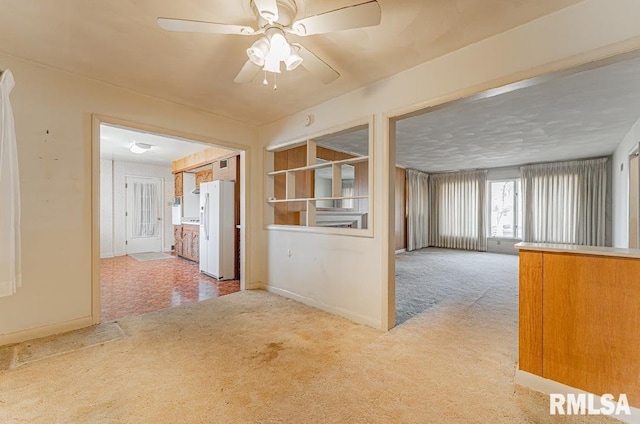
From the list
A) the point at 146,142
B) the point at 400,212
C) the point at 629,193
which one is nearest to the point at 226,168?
the point at 146,142

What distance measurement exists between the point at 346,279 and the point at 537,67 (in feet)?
7.74

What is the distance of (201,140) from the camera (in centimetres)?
355

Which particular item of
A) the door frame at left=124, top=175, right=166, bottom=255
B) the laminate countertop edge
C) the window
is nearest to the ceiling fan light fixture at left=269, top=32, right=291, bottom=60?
the laminate countertop edge

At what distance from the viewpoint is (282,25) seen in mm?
1688

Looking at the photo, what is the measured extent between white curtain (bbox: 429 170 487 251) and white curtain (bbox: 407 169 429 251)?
0.85 feet

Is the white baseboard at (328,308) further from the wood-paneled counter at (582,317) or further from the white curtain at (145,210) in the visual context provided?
the white curtain at (145,210)

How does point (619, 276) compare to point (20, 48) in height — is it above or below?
below

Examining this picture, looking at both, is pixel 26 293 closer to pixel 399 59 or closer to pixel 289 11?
pixel 289 11

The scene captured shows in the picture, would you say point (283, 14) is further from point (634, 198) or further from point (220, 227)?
point (634, 198)

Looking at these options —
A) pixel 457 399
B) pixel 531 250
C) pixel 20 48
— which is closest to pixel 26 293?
pixel 20 48

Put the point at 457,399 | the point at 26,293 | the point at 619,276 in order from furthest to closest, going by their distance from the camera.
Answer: the point at 26,293 < the point at 457,399 < the point at 619,276

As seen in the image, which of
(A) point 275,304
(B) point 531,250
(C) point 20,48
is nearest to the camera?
(B) point 531,250

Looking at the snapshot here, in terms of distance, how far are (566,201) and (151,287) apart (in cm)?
906

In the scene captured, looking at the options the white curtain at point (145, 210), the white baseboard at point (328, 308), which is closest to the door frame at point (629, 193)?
the white baseboard at point (328, 308)
